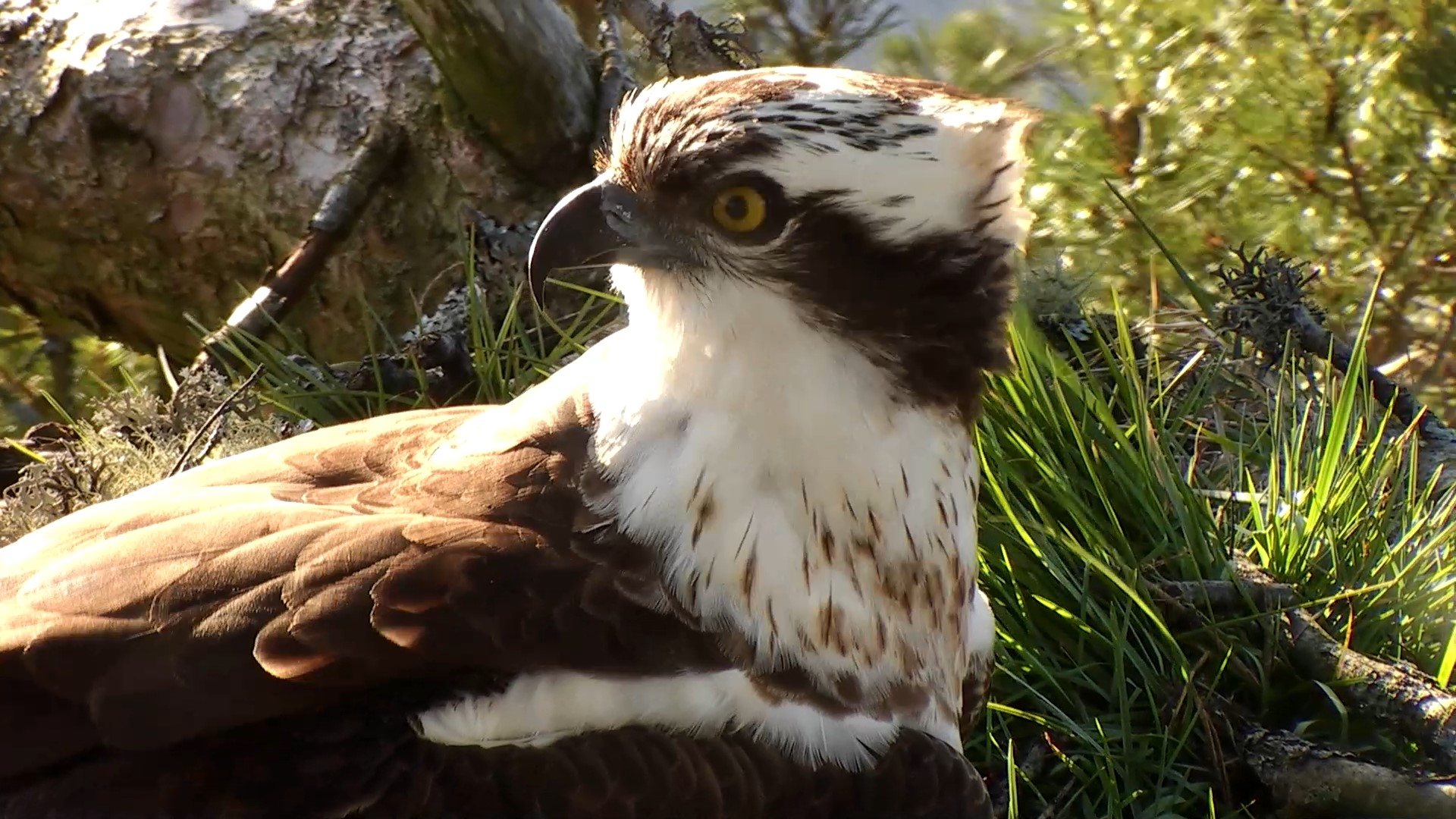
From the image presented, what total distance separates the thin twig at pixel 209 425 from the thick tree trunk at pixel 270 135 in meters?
0.63

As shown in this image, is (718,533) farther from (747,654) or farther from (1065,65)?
(1065,65)

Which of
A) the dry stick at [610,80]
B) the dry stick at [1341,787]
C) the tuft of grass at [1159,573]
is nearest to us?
the dry stick at [1341,787]

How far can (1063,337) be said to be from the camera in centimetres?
320

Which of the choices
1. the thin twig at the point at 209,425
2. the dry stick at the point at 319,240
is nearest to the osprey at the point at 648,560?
the thin twig at the point at 209,425

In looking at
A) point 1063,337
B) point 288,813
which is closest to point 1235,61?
point 1063,337

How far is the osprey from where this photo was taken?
172 centimetres

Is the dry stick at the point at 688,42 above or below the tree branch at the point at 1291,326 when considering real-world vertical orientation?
above

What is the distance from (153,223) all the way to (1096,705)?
2.56m

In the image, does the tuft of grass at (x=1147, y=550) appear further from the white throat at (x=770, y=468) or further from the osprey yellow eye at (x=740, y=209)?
the osprey yellow eye at (x=740, y=209)

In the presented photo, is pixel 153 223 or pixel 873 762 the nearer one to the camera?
pixel 873 762

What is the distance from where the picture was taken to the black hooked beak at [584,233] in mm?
1878

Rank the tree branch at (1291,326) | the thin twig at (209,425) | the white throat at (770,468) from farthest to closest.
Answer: the tree branch at (1291,326) < the thin twig at (209,425) < the white throat at (770,468)

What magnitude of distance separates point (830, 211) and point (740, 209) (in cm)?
11

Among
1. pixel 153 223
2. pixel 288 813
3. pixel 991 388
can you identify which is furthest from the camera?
pixel 153 223
